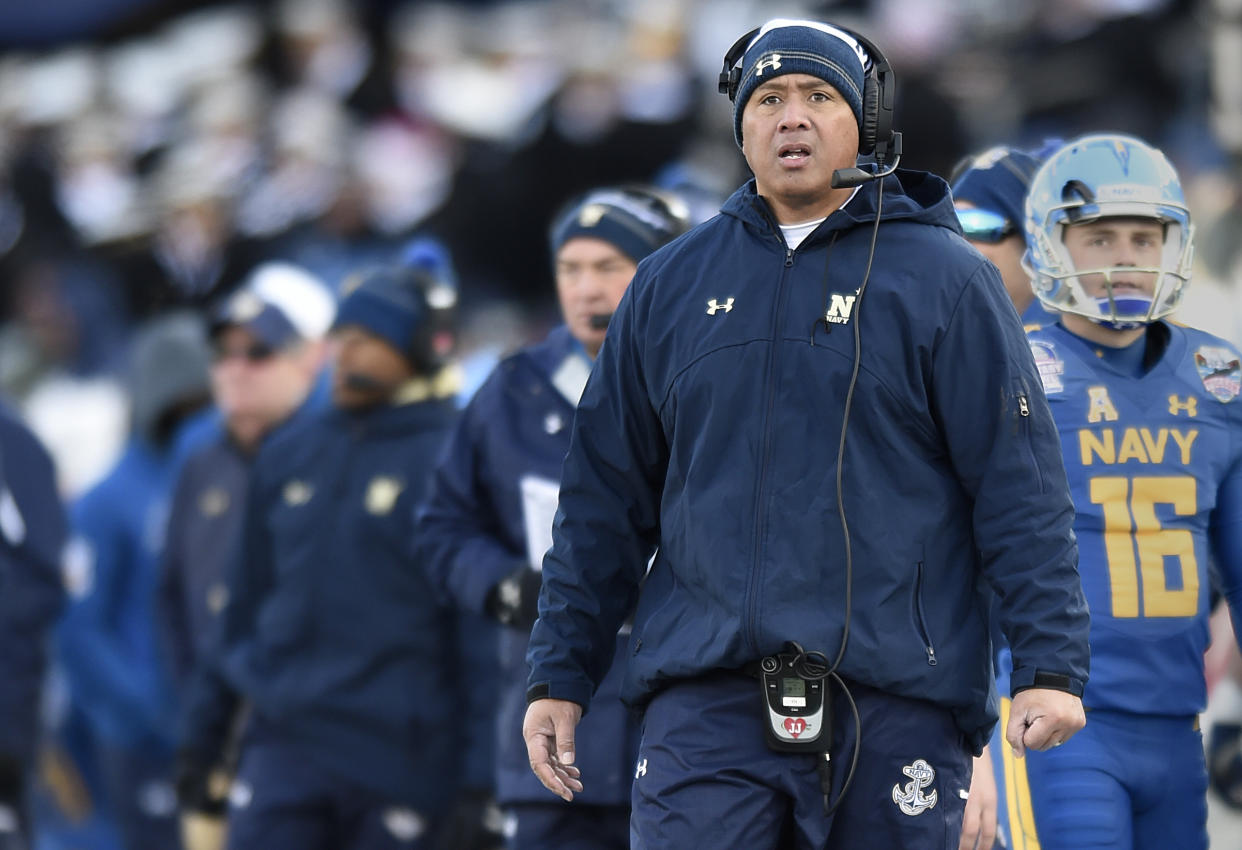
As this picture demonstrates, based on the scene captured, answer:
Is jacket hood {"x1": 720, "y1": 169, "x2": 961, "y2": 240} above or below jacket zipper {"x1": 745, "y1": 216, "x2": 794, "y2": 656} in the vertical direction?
above

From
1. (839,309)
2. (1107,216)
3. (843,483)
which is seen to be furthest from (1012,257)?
(843,483)

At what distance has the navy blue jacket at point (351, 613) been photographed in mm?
8250

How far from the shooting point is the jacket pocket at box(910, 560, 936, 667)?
203 inches

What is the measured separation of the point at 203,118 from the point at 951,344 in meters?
15.0

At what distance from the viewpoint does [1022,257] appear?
288 inches

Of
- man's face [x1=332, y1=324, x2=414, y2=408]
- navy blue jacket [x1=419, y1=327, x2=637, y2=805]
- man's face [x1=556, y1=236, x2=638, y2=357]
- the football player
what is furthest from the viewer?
man's face [x1=332, y1=324, x2=414, y2=408]

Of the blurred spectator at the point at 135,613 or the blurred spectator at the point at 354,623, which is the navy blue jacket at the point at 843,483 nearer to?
the blurred spectator at the point at 354,623

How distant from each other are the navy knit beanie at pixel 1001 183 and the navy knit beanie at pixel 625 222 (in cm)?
92

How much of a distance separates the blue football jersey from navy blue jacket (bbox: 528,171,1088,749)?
127 cm

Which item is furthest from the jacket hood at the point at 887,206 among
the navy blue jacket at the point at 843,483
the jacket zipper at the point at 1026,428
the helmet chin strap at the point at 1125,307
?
the helmet chin strap at the point at 1125,307

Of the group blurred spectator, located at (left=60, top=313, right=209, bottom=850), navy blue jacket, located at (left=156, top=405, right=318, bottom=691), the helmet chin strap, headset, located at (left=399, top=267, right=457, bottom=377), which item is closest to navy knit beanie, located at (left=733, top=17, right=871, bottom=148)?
the helmet chin strap

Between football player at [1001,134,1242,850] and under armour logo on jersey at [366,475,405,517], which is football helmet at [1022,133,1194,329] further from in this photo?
under armour logo on jersey at [366,475,405,517]

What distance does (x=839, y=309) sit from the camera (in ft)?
17.4

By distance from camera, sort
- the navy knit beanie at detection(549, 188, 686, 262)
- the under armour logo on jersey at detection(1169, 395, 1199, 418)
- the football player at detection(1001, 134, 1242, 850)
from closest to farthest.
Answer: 1. the football player at detection(1001, 134, 1242, 850)
2. the under armour logo on jersey at detection(1169, 395, 1199, 418)
3. the navy knit beanie at detection(549, 188, 686, 262)
